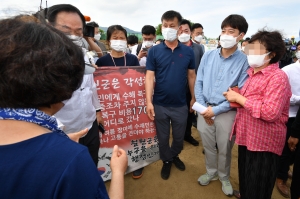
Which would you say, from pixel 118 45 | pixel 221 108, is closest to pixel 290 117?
pixel 221 108

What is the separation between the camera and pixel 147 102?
2.44m

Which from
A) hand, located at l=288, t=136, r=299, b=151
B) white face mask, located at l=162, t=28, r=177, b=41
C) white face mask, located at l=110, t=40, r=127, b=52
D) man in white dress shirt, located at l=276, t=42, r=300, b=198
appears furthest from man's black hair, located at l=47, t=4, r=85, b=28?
man in white dress shirt, located at l=276, t=42, r=300, b=198

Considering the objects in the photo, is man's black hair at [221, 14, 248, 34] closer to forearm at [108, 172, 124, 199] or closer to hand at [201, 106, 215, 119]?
hand at [201, 106, 215, 119]

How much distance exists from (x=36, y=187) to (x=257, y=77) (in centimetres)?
185

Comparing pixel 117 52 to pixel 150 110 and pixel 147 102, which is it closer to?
pixel 147 102

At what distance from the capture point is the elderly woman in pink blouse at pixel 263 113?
159 centimetres

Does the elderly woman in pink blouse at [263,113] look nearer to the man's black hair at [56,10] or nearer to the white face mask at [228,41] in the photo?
the white face mask at [228,41]

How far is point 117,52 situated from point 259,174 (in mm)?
2147

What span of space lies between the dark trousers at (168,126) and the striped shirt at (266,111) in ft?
2.73

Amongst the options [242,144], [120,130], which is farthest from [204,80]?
[120,130]

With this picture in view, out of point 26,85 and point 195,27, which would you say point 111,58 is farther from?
point 195,27

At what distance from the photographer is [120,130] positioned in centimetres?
246

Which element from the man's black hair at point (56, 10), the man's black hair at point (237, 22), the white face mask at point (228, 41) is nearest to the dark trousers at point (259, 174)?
the white face mask at point (228, 41)

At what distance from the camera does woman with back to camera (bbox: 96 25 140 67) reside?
98.1 inches
